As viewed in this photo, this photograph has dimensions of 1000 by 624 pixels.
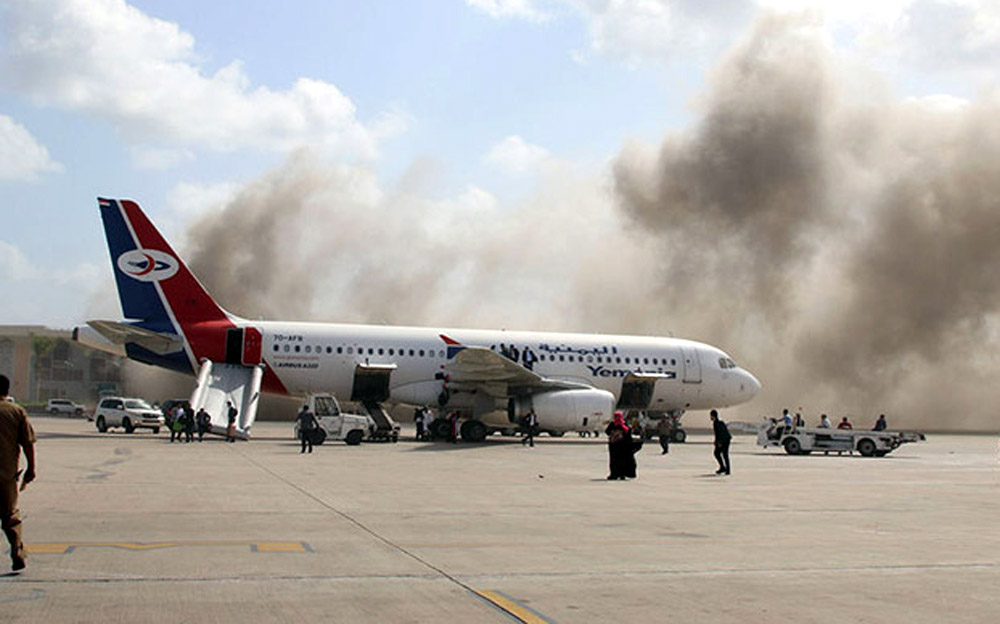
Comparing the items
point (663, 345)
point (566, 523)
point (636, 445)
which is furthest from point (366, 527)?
point (663, 345)

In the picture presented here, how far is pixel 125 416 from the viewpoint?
42531 millimetres

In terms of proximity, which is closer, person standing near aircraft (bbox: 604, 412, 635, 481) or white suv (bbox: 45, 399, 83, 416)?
person standing near aircraft (bbox: 604, 412, 635, 481)

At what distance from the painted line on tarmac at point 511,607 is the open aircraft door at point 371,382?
2847cm

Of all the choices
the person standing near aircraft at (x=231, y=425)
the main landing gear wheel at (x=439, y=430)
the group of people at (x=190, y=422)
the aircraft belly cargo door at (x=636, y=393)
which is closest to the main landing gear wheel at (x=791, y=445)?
the aircraft belly cargo door at (x=636, y=393)

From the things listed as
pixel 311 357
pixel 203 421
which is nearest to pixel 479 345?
pixel 311 357

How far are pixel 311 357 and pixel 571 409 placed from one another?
8.95 meters

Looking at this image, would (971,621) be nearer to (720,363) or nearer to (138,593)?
(138,593)

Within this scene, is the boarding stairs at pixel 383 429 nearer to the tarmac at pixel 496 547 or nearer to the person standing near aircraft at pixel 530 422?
the person standing near aircraft at pixel 530 422

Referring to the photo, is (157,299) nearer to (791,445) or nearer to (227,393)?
(227,393)

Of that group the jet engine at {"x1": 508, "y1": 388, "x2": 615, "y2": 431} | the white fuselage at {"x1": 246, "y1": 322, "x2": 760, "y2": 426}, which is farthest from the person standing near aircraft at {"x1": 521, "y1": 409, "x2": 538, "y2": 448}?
the white fuselage at {"x1": 246, "y1": 322, "x2": 760, "y2": 426}

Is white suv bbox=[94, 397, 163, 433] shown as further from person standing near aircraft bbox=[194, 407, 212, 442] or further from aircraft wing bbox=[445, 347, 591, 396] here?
aircraft wing bbox=[445, 347, 591, 396]

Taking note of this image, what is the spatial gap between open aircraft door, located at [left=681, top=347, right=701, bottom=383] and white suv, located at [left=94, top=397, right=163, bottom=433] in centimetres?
2101

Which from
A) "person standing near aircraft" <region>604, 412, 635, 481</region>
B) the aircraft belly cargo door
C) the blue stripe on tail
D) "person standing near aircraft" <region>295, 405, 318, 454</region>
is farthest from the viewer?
the aircraft belly cargo door

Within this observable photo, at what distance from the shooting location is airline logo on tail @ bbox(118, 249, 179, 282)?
36.2 m
